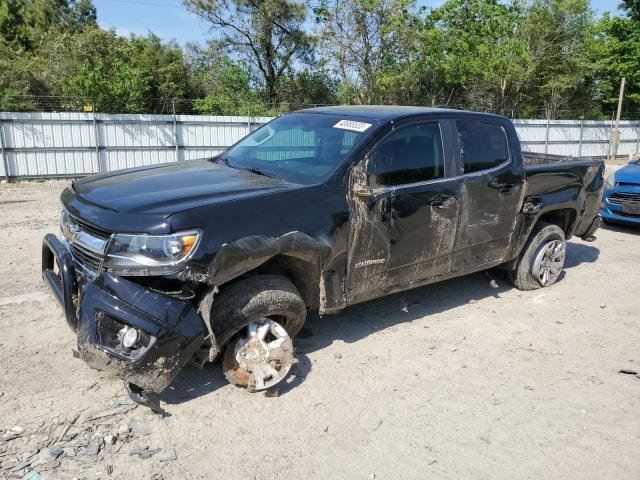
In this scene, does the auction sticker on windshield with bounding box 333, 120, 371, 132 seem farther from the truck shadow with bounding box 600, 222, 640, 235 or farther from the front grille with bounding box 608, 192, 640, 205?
the truck shadow with bounding box 600, 222, 640, 235

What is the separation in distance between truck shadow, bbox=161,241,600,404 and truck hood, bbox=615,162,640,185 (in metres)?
2.74

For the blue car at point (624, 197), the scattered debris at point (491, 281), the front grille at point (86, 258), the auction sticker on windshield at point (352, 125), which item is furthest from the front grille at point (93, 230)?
the blue car at point (624, 197)

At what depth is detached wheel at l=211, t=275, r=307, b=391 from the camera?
11.4 feet

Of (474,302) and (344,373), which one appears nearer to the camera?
(344,373)

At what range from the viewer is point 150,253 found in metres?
3.18

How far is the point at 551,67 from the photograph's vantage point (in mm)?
26000

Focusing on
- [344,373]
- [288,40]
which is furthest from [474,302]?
[288,40]

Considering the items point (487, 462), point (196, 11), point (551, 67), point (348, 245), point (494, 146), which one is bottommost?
point (487, 462)

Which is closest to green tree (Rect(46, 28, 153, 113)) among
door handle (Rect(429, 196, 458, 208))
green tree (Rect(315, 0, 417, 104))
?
green tree (Rect(315, 0, 417, 104))

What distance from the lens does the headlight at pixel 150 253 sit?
3150 millimetres

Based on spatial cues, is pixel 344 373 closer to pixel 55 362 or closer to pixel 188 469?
pixel 188 469

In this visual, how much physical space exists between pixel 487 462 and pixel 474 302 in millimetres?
2737

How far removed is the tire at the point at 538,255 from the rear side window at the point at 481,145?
1094 mm

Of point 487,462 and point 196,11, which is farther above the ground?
point 196,11
